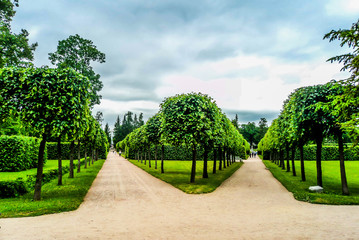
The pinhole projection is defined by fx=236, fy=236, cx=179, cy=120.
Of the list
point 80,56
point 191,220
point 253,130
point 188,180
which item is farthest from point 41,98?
point 253,130

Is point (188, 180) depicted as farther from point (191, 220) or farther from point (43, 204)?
point (43, 204)

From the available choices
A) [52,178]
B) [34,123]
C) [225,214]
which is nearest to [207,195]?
[225,214]

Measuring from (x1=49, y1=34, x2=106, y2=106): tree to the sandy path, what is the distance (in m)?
25.4

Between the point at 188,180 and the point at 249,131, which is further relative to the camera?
the point at 249,131

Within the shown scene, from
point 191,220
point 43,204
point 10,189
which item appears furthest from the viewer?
point 10,189

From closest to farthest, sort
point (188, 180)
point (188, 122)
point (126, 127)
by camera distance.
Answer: point (188, 122) → point (188, 180) → point (126, 127)

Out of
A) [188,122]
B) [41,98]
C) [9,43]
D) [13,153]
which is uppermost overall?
[9,43]

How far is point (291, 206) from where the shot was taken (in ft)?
31.2

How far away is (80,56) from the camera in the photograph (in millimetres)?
33375

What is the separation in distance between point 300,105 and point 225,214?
778 centimetres

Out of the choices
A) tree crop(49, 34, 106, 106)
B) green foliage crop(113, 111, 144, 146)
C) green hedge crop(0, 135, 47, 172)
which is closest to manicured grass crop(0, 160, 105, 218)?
green hedge crop(0, 135, 47, 172)

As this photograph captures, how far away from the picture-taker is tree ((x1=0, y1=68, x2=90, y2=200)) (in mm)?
9102

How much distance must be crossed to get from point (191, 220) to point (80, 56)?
3203cm

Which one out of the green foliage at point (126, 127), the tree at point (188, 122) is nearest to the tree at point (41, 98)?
the tree at point (188, 122)
